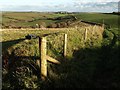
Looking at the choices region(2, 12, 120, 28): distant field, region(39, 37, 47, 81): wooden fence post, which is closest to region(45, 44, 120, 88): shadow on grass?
region(39, 37, 47, 81): wooden fence post

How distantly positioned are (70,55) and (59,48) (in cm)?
95

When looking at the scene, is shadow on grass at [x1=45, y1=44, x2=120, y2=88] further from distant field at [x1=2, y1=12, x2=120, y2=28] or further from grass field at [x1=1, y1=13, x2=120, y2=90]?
distant field at [x1=2, y1=12, x2=120, y2=28]

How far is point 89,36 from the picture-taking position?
82.0ft

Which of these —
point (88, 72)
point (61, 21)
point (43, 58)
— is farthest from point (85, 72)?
point (61, 21)

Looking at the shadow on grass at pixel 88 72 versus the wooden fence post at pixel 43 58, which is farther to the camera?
the shadow on grass at pixel 88 72

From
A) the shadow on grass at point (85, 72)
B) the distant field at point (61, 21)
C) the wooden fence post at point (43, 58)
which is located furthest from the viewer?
the distant field at point (61, 21)

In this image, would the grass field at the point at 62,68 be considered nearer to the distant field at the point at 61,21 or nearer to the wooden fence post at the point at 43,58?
the wooden fence post at the point at 43,58

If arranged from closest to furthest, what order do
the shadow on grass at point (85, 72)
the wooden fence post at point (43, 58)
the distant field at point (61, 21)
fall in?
1. the wooden fence post at point (43, 58)
2. the shadow on grass at point (85, 72)
3. the distant field at point (61, 21)

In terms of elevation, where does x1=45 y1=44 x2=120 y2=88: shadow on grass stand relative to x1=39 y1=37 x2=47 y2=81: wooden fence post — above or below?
below

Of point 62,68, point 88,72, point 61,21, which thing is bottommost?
point 88,72

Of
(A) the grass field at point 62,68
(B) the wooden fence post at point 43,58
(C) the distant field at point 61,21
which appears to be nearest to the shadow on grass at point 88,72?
(A) the grass field at point 62,68

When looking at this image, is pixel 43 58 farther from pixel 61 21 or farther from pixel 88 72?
pixel 61 21

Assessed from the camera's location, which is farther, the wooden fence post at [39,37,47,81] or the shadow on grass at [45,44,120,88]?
the shadow on grass at [45,44,120,88]

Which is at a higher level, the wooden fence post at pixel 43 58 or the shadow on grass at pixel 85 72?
the wooden fence post at pixel 43 58
